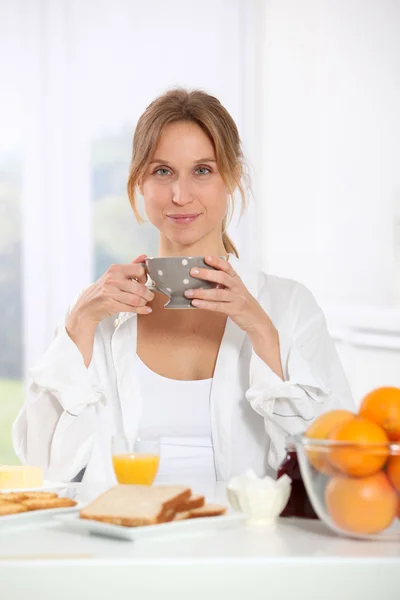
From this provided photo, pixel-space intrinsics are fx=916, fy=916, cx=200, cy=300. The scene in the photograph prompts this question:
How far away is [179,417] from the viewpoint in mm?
1927

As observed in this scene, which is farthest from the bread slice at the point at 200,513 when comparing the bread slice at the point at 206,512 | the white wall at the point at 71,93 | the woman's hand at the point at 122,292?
the white wall at the point at 71,93

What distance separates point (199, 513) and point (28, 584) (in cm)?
27

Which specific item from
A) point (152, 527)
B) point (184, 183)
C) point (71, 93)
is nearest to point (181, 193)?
point (184, 183)

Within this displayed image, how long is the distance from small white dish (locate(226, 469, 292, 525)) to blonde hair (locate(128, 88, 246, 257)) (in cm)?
96

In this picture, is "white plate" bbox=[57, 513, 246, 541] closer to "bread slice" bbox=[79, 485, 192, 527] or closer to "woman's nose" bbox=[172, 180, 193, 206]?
"bread slice" bbox=[79, 485, 192, 527]

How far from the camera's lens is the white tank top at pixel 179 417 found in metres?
1.85

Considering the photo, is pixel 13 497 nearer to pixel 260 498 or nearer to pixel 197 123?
pixel 260 498

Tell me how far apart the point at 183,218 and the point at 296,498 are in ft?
3.07

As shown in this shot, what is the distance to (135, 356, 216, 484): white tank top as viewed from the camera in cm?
185

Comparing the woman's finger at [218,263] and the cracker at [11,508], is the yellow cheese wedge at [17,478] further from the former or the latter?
the woman's finger at [218,263]

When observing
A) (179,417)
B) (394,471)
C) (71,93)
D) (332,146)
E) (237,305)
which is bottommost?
(179,417)

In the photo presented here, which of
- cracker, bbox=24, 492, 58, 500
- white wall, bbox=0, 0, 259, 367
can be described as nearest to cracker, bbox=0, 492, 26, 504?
cracker, bbox=24, 492, 58, 500

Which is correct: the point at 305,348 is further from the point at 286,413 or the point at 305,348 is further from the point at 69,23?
the point at 69,23

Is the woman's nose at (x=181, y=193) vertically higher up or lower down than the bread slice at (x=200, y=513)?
higher up
